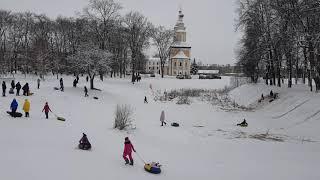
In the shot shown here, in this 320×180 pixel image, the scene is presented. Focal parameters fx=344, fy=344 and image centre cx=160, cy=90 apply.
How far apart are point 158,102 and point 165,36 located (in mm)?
42699

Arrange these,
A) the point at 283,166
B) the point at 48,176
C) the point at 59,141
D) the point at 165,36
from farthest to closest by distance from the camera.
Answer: the point at 165,36 → the point at 59,141 → the point at 283,166 → the point at 48,176

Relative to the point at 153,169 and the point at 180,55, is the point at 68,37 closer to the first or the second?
the point at 180,55

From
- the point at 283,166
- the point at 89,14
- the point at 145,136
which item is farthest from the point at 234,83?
the point at 283,166

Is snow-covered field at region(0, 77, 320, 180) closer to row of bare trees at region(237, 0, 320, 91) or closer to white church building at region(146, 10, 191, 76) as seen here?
row of bare trees at region(237, 0, 320, 91)

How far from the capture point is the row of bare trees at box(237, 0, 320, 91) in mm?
29466

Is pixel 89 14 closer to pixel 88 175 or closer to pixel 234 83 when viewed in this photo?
pixel 234 83

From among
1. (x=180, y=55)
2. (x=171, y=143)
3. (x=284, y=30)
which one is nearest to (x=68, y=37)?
(x=180, y=55)

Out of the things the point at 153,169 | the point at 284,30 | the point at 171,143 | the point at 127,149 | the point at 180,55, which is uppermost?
the point at 180,55

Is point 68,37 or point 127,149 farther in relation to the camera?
point 68,37

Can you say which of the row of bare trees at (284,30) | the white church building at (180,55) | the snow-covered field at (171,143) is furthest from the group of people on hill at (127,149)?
the white church building at (180,55)

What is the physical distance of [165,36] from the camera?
83.2 m

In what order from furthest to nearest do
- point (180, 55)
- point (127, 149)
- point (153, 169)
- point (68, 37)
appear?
1. point (180, 55)
2. point (68, 37)
3. point (127, 149)
4. point (153, 169)

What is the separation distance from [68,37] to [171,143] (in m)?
61.5

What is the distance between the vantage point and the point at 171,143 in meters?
20.0
